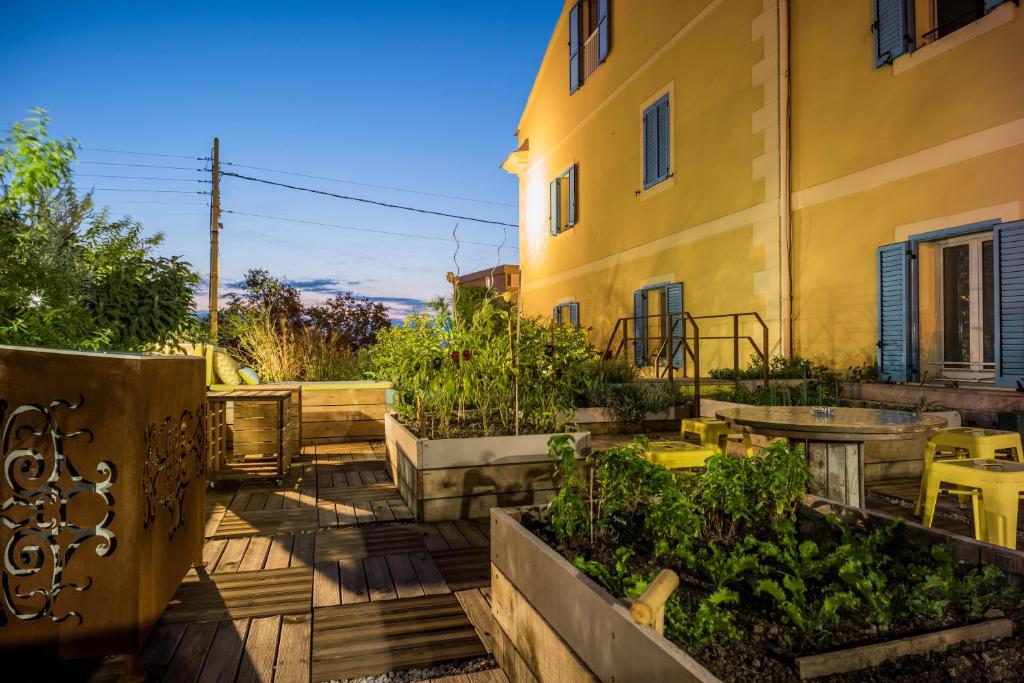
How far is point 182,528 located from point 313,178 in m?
15.8

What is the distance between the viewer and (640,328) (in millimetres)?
9648

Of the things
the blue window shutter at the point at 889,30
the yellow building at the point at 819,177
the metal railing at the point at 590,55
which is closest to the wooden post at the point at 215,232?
the yellow building at the point at 819,177

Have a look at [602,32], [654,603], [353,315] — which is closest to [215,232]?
[353,315]

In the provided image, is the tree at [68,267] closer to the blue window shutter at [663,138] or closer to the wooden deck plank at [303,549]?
the wooden deck plank at [303,549]

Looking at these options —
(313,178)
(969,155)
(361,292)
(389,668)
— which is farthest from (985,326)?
(313,178)

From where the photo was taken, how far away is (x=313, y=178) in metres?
16.4

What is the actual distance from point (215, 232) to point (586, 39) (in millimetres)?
9126

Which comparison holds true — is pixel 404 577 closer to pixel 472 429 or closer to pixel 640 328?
pixel 472 429

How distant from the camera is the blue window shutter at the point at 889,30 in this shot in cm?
547

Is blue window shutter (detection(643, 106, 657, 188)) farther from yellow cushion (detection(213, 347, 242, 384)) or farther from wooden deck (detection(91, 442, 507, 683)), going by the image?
wooden deck (detection(91, 442, 507, 683))

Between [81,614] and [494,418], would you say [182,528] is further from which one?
[494,418]

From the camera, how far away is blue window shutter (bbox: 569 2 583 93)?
11406 millimetres

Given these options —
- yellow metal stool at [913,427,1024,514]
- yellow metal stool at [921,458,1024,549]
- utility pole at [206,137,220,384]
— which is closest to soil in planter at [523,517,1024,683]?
yellow metal stool at [921,458,1024,549]

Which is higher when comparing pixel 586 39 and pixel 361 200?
pixel 586 39
